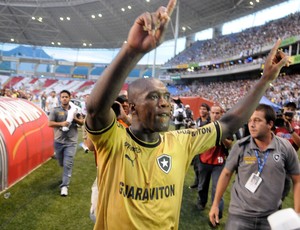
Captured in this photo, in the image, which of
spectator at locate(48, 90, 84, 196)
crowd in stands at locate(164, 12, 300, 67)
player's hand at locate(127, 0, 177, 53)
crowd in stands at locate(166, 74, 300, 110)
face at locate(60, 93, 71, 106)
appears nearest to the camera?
player's hand at locate(127, 0, 177, 53)

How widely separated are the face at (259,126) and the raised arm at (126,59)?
2089mm

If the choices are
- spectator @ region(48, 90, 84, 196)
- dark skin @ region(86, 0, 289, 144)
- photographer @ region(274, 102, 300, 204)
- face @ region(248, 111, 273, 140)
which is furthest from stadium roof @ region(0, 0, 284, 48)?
dark skin @ region(86, 0, 289, 144)

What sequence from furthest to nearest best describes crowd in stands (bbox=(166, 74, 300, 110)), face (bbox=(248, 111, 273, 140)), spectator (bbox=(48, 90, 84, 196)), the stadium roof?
the stadium roof
crowd in stands (bbox=(166, 74, 300, 110))
spectator (bbox=(48, 90, 84, 196))
face (bbox=(248, 111, 273, 140))

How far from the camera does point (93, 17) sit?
132 ft

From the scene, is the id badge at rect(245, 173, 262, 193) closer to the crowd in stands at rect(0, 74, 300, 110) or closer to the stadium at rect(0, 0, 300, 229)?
the stadium at rect(0, 0, 300, 229)

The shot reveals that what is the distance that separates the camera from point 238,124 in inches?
77.5

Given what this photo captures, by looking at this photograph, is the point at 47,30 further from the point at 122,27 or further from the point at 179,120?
the point at 179,120

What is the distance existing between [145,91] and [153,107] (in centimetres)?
11

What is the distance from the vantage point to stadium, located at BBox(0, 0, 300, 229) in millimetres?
5203

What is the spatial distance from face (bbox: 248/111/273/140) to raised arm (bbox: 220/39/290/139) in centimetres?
108

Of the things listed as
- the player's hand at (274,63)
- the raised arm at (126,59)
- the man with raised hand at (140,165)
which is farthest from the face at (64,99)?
the raised arm at (126,59)

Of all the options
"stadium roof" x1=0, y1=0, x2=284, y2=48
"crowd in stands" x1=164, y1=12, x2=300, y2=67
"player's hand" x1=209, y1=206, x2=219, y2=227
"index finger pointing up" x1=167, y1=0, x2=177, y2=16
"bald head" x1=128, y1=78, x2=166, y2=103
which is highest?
"stadium roof" x1=0, y1=0, x2=284, y2=48

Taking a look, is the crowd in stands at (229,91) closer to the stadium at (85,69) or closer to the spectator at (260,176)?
the stadium at (85,69)

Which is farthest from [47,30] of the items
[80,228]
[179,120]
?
[80,228]
